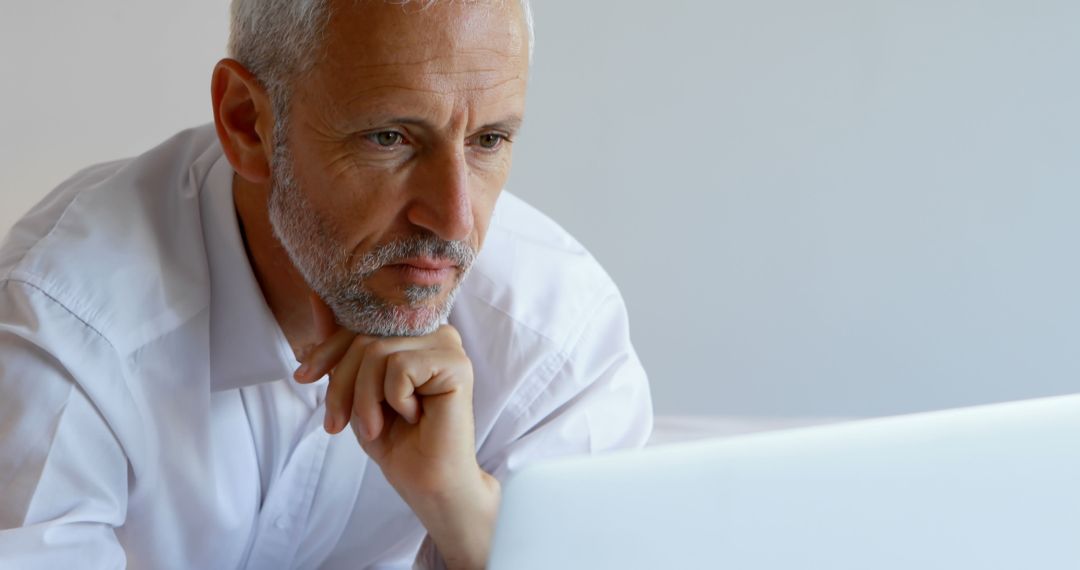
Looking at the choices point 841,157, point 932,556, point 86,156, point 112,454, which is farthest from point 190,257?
point 841,157

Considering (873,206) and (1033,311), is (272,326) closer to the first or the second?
(873,206)

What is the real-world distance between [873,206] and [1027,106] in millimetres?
377

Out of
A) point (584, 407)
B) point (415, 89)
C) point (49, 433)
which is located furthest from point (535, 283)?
point (49, 433)

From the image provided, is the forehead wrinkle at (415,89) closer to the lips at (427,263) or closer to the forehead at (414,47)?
the forehead at (414,47)

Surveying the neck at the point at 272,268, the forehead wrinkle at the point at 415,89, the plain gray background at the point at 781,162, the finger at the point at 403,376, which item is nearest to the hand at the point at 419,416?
the finger at the point at 403,376

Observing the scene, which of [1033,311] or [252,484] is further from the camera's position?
[1033,311]

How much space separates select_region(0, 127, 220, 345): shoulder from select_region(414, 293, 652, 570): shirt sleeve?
1.24 feet

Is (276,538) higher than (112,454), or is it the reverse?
(112,454)

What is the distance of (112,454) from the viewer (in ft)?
3.86

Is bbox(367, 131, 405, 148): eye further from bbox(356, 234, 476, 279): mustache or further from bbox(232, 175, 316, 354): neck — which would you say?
bbox(232, 175, 316, 354): neck

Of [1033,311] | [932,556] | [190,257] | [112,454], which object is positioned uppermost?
[932,556]

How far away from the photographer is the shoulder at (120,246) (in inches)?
45.9

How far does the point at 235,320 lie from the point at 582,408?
0.39 meters

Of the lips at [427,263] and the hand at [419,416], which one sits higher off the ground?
the lips at [427,263]
